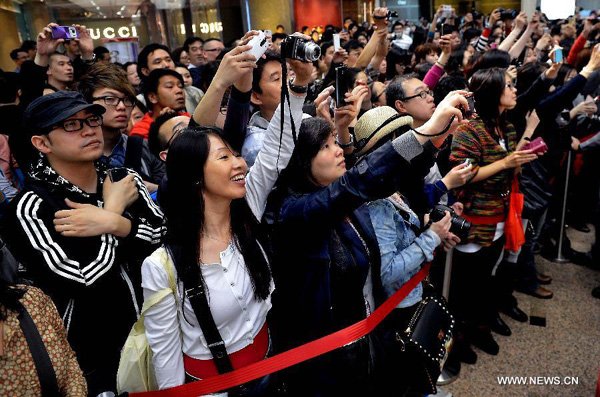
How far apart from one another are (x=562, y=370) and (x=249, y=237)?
238 centimetres

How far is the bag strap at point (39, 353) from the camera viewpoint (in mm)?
1339

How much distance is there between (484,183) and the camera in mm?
2846

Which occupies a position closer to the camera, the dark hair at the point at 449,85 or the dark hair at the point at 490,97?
the dark hair at the point at 490,97

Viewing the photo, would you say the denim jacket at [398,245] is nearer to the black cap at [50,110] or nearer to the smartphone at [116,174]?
the smartphone at [116,174]

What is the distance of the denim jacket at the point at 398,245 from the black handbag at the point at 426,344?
0.48 ft

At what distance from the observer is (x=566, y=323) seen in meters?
3.31

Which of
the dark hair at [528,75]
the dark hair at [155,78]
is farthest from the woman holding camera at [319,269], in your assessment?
the dark hair at [528,75]

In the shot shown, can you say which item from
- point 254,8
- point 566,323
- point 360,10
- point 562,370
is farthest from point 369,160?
point 360,10

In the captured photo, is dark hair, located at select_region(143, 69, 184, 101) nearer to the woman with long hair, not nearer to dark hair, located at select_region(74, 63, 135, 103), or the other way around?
dark hair, located at select_region(74, 63, 135, 103)

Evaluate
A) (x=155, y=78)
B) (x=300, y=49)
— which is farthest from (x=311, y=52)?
(x=155, y=78)

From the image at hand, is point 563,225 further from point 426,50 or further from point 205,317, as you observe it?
point 205,317

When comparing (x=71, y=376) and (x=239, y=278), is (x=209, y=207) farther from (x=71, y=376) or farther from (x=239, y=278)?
(x=71, y=376)

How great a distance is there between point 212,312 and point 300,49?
105 cm

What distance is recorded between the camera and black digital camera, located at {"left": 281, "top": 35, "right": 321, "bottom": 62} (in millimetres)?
1699
